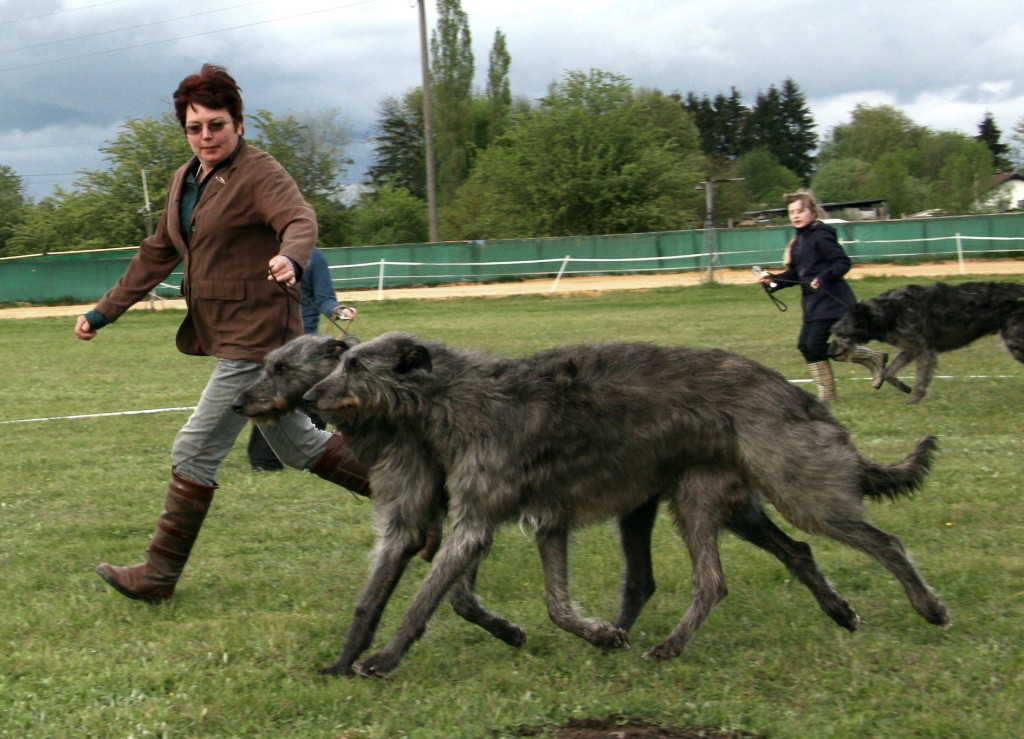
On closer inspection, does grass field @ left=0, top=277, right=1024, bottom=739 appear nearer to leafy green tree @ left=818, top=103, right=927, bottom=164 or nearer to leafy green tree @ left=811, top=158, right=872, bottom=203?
leafy green tree @ left=811, top=158, right=872, bottom=203

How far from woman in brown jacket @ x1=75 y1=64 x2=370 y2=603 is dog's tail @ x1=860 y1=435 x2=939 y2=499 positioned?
2.40 metres

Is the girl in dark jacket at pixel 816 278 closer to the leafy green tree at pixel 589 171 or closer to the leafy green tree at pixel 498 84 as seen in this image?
the leafy green tree at pixel 589 171

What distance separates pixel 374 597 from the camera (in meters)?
4.23

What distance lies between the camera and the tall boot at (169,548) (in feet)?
15.9

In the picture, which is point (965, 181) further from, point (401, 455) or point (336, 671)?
point (336, 671)

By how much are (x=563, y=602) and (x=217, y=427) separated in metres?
1.68

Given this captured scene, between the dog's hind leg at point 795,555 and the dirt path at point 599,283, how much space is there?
24796 millimetres

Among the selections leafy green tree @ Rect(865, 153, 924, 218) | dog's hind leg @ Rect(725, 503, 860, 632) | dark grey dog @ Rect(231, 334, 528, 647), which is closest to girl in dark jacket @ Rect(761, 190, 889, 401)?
dog's hind leg @ Rect(725, 503, 860, 632)

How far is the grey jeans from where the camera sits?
4805 mm

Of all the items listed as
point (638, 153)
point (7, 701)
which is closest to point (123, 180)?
point (638, 153)

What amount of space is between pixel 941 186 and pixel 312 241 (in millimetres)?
69895

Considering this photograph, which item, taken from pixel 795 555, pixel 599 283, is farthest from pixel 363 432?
pixel 599 283

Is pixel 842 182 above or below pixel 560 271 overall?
above

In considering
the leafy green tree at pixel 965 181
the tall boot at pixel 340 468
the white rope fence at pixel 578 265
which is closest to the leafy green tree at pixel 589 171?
the white rope fence at pixel 578 265
